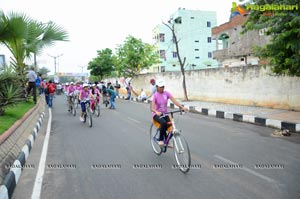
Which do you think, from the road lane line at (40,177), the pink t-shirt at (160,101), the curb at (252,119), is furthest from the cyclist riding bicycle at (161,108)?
the curb at (252,119)

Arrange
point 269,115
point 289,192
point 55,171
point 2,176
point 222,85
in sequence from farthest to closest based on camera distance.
Answer: point 222,85 < point 269,115 < point 55,171 < point 2,176 < point 289,192

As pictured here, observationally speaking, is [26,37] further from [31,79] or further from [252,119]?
[252,119]

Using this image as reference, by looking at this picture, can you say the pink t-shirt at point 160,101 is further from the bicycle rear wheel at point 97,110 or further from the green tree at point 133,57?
the green tree at point 133,57

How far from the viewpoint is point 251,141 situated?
300 inches

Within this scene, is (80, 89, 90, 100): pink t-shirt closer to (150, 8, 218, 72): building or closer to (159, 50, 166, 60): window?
(150, 8, 218, 72): building

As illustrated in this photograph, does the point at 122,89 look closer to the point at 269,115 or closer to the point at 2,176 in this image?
the point at 269,115

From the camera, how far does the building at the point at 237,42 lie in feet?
81.8

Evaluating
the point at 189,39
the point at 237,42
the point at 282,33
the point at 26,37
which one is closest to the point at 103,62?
the point at 189,39

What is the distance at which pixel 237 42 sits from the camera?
89.9 ft

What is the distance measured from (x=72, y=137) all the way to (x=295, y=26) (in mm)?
7046

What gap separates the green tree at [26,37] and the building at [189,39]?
39044mm

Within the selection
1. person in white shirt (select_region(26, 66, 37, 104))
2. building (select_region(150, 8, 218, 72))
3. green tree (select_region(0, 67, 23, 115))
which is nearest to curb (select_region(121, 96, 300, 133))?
green tree (select_region(0, 67, 23, 115))

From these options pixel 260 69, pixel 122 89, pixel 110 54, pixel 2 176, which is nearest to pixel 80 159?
pixel 2 176

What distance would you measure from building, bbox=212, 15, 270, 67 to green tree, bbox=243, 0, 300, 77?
Result: 1508 centimetres
